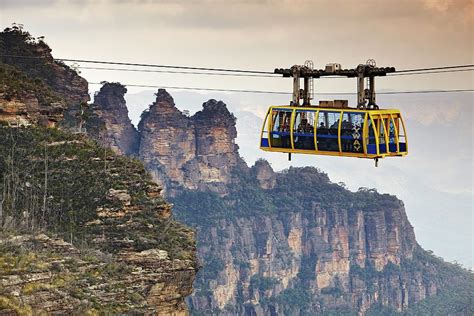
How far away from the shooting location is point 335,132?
5966 cm

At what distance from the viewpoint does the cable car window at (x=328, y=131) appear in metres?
59.6

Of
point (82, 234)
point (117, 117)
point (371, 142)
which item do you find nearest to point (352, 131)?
point (371, 142)

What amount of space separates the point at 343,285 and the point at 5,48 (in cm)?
8122

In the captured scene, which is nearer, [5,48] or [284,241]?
[5,48]

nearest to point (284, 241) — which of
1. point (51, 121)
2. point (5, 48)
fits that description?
point (5, 48)

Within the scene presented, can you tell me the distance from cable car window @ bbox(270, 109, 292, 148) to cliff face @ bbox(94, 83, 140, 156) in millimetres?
106351

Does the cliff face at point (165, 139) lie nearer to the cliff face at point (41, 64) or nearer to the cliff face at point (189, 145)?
the cliff face at point (189, 145)

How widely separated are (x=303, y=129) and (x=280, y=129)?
122cm

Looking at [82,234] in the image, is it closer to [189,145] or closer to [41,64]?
[41,64]

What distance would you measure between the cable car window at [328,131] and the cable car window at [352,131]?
1.24 ft

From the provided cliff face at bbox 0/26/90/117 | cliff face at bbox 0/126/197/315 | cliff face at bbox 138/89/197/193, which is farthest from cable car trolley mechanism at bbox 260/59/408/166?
cliff face at bbox 138/89/197/193

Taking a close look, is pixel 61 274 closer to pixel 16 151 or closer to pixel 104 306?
pixel 104 306

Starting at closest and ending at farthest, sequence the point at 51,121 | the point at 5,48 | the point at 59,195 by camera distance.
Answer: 1. the point at 59,195
2. the point at 51,121
3. the point at 5,48

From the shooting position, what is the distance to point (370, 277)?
197 meters
